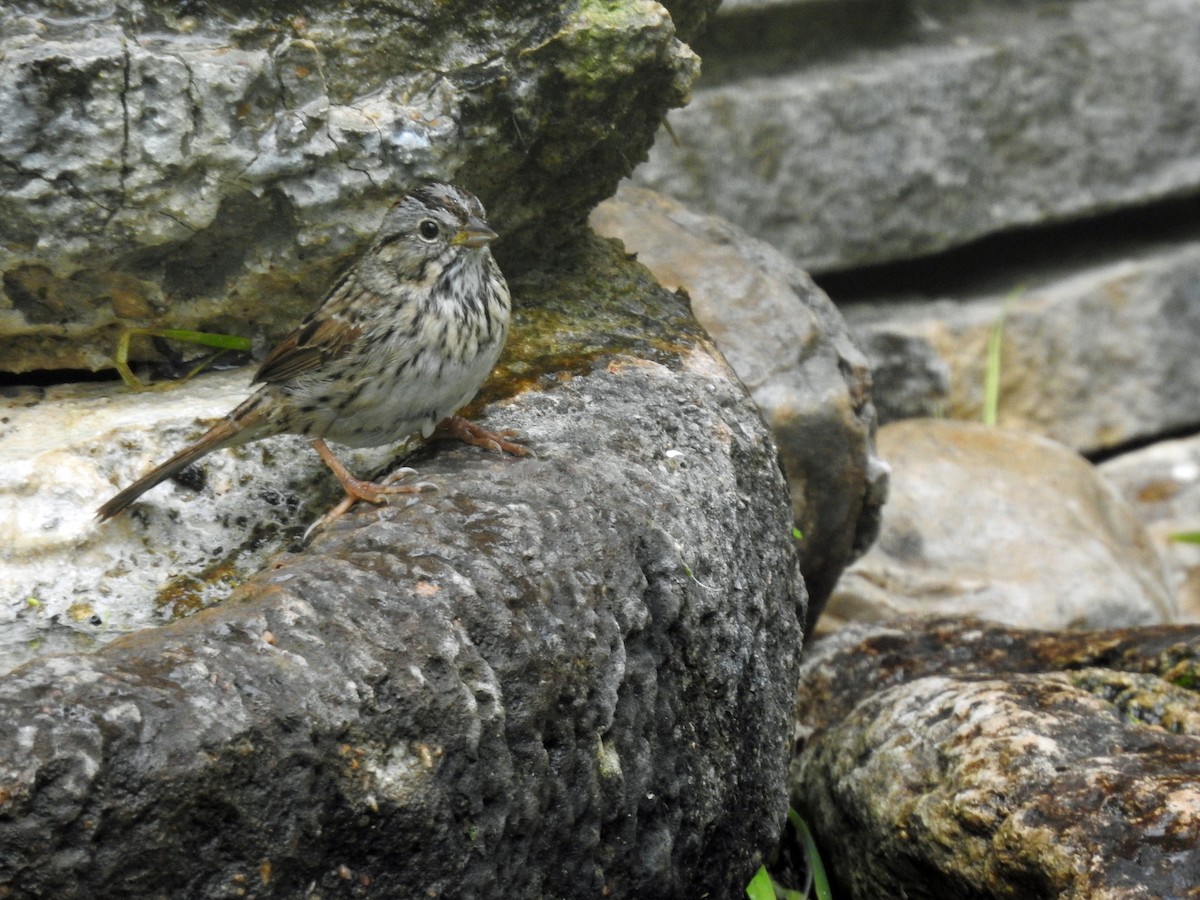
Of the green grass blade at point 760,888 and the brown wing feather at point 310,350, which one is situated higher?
the brown wing feather at point 310,350

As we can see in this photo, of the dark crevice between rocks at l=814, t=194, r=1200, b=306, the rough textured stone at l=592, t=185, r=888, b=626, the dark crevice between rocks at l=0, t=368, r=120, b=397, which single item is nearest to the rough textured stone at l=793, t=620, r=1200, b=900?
the rough textured stone at l=592, t=185, r=888, b=626

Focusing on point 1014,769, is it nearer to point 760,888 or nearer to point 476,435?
point 760,888

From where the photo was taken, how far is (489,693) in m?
2.66

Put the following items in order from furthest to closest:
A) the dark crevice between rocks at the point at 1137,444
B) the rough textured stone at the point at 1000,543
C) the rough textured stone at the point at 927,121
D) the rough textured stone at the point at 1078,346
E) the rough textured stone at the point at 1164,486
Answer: the dark crevice between rocks at the point at 1137,444, the rough textured stone at the point at 1164,486, the rough textured stone at the point at 1078,346, the rough textured stone at the point at 927,121, the rough textured stone at the point at 1000,543

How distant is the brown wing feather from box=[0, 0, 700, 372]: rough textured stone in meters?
0.27

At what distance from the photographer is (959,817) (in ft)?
10.6

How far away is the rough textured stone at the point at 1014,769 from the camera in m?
2.92

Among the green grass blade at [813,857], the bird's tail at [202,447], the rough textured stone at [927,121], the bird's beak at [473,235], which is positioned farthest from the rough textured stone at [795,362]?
the bird's tail at [202,447]

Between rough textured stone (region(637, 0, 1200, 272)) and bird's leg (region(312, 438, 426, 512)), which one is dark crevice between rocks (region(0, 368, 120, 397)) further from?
rough textured stone (region(637, 0, 1200, 272))

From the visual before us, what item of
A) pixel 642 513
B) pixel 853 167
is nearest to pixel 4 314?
pixel 642 513

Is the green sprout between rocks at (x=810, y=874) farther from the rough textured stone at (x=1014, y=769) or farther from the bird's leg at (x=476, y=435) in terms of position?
the bird's leg at (x=476, y=435)

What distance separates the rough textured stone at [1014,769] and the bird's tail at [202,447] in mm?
1822

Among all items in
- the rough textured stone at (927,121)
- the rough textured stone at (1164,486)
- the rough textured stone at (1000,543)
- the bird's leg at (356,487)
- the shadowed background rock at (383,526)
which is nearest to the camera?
the shadowed background rock at (383,526)

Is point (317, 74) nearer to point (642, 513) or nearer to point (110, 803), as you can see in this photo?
point (642, 513)
